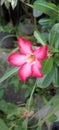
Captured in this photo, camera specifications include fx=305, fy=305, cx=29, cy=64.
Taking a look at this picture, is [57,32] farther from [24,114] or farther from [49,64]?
[24,114]

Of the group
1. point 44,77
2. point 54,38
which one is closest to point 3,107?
point 44,77

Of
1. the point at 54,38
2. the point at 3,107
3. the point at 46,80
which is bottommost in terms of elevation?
the point at 3,107

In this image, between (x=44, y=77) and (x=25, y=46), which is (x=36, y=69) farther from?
(x=44, y=77)

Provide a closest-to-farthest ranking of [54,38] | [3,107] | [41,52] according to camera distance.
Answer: [41,52] < [54,38] < [3,107]

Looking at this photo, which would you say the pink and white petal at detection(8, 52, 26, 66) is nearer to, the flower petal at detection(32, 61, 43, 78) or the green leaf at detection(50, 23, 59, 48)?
the flower petal at detection(32, 61, 43, 78)

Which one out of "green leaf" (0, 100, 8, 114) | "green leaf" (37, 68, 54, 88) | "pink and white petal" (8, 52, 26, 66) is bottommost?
"green leaf" (0, 100, 8, 114)

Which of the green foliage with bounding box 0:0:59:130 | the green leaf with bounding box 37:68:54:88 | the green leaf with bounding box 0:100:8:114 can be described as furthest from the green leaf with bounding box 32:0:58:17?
the green leaf with bounding box 0:100:8:114

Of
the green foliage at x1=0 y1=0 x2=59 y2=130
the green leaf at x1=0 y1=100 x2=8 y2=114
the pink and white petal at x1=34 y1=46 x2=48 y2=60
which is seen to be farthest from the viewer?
the green leaf at x1=0 y1=100 x2=8 y2=114

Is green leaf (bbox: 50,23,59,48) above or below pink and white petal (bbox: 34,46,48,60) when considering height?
below
